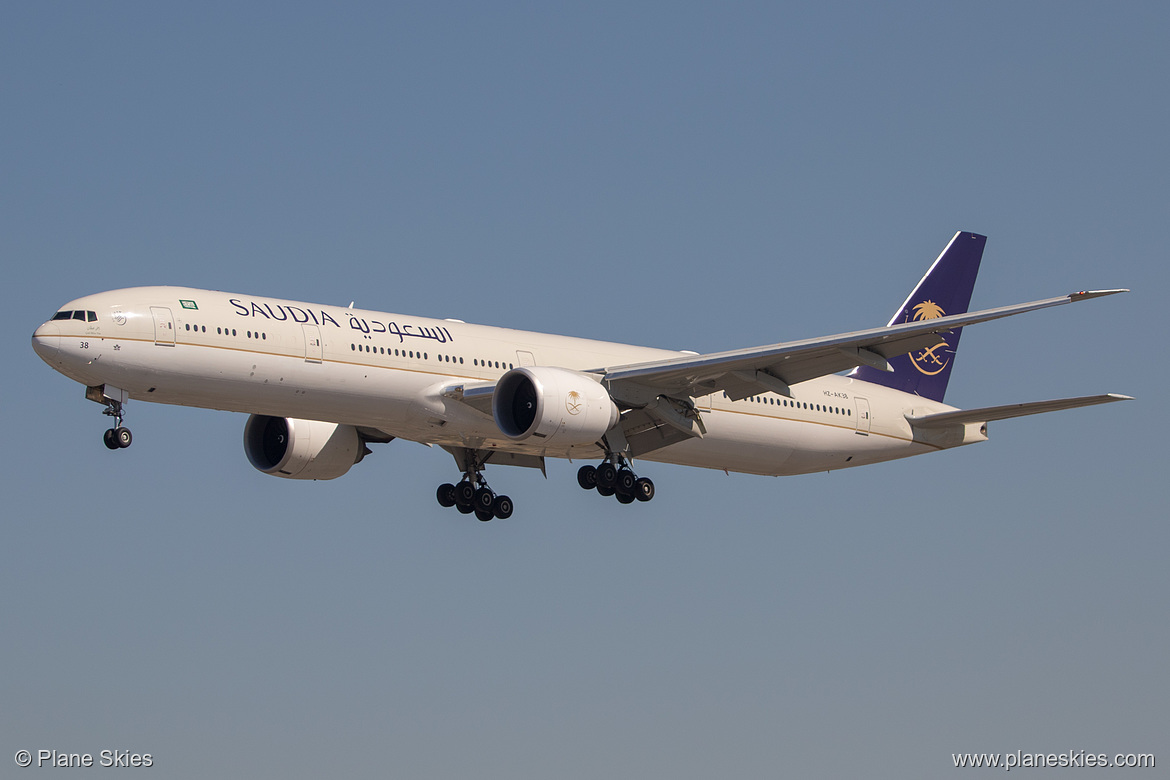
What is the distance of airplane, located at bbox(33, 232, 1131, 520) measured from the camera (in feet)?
106

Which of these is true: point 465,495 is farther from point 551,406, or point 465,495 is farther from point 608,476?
point 551,406

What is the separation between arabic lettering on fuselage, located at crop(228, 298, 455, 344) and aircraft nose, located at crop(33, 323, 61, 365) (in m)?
3.79

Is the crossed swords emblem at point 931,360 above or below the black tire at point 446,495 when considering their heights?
above

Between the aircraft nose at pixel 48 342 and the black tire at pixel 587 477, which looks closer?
A: the aircraft nose at pixel 48 342

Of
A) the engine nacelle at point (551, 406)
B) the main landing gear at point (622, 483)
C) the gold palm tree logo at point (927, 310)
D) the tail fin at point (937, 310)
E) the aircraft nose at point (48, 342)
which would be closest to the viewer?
the aircraft nose at point (48, 342)

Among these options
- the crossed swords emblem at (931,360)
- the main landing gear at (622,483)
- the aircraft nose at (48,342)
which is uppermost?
the crossed swords emblem at (931,360)

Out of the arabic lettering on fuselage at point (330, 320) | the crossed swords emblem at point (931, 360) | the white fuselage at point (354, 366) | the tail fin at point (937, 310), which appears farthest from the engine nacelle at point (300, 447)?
the crossed swords emblem at point (931, 360)

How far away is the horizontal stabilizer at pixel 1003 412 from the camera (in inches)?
1412

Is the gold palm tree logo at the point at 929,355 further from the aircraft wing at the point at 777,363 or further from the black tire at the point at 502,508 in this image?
the black tire at the point at 502,508

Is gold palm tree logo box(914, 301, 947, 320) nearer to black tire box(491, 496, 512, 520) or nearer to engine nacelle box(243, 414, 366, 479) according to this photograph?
black tire box(491, 496, 512, 520)

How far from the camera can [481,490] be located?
135 ft

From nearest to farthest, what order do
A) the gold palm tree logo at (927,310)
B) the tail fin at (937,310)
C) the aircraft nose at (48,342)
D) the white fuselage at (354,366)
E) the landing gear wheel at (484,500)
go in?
the aircraft nose at (48,342) < the white fuselage at (354,366) < the landing gear wheel at (484,500) < the tail fin at (937,310) < the gold palm tree logo at (927,310)

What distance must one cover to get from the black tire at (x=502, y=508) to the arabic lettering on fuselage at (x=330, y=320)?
21.1ft

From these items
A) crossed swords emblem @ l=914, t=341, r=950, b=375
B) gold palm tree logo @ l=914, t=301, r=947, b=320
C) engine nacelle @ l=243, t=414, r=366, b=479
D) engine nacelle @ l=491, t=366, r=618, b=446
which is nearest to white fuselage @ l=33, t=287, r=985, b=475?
engine nacelle @ l=491, t=366, r=618, b=446
